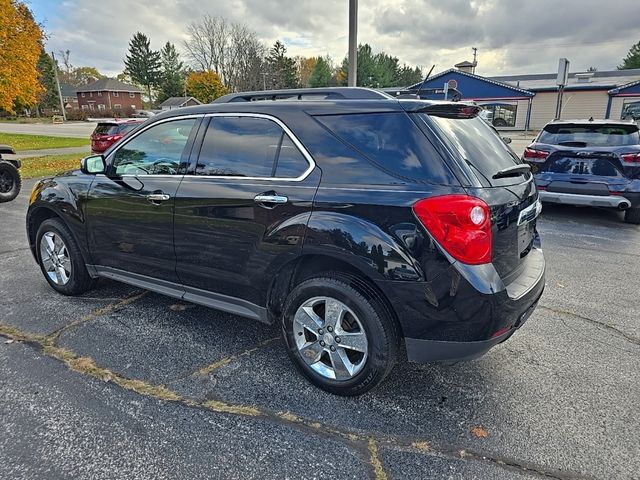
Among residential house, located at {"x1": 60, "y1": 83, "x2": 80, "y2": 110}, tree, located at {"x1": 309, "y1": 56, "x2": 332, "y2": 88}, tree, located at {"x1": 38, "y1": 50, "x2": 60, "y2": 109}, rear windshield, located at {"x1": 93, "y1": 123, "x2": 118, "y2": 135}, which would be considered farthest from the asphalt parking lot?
residential house, located at {"x1": 60, "y1": 83, "x2": 80, "y2": 110}

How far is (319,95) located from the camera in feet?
9.95

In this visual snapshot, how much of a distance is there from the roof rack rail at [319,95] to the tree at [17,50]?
1549 centimetres

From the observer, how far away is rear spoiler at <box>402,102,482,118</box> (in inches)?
100

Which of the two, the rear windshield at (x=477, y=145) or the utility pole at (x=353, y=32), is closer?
the rear windshield at (x=477, y=145)

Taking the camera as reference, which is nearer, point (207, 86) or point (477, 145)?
point (477, 145)

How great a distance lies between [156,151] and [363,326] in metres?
2.23

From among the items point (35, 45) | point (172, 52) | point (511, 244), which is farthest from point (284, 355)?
point (172, 52)

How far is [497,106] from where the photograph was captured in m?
36.5

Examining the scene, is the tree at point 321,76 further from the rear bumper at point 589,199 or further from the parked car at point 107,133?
the rear bumper at point 589,199

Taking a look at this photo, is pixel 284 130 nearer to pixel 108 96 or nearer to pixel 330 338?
pixel 330 338

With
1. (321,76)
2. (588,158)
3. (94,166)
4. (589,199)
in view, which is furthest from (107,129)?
(321,76)

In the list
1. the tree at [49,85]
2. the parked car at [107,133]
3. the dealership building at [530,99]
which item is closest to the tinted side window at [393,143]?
the parked car at [107,133]

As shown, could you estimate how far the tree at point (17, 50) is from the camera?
1454 centimetres

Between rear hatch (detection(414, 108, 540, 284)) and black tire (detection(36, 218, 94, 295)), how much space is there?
336cm
